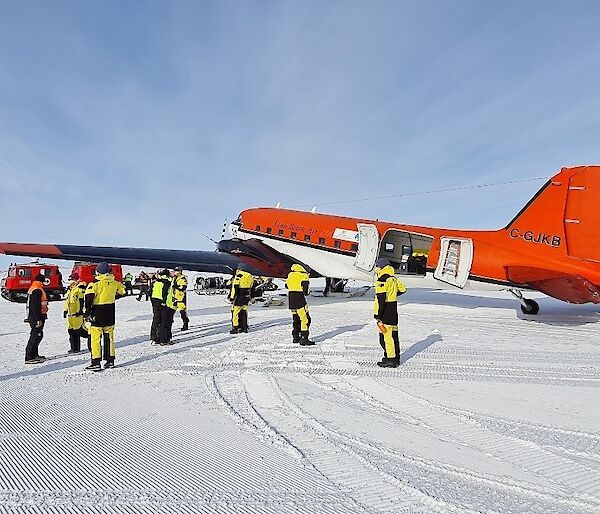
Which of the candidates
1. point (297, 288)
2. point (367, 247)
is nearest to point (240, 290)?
point (297, 288)

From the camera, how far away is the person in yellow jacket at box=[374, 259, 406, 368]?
721cm

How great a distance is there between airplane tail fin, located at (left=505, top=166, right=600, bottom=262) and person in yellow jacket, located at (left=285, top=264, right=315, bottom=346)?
305 inches

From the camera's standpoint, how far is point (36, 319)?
784cm

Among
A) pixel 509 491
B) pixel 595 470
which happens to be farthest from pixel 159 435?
pixel 595 470

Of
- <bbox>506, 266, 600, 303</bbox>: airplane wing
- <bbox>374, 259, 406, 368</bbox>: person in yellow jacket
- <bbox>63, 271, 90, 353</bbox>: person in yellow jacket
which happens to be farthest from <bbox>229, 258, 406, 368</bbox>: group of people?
<bbox>506, 266, 600, 303</bbox>: airplane wing

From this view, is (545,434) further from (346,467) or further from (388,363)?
(388,363)

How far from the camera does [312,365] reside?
287 inches

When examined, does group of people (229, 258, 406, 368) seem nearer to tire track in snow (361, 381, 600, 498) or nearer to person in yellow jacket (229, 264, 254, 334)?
person in yellow jacket (229, 264, 254, 334)

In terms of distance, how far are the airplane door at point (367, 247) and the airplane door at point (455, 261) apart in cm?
236

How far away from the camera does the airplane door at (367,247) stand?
52.1ft

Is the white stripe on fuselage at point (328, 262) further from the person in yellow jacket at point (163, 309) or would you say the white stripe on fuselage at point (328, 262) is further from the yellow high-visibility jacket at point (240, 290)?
the person in yellow jacket at point (163, 309)

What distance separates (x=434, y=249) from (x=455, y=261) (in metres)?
1.04

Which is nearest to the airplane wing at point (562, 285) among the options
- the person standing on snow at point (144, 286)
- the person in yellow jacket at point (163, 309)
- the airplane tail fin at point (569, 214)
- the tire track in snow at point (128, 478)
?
the airplane tail fin at point (569, 214)

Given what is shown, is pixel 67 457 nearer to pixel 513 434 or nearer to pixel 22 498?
pixel 22 498
